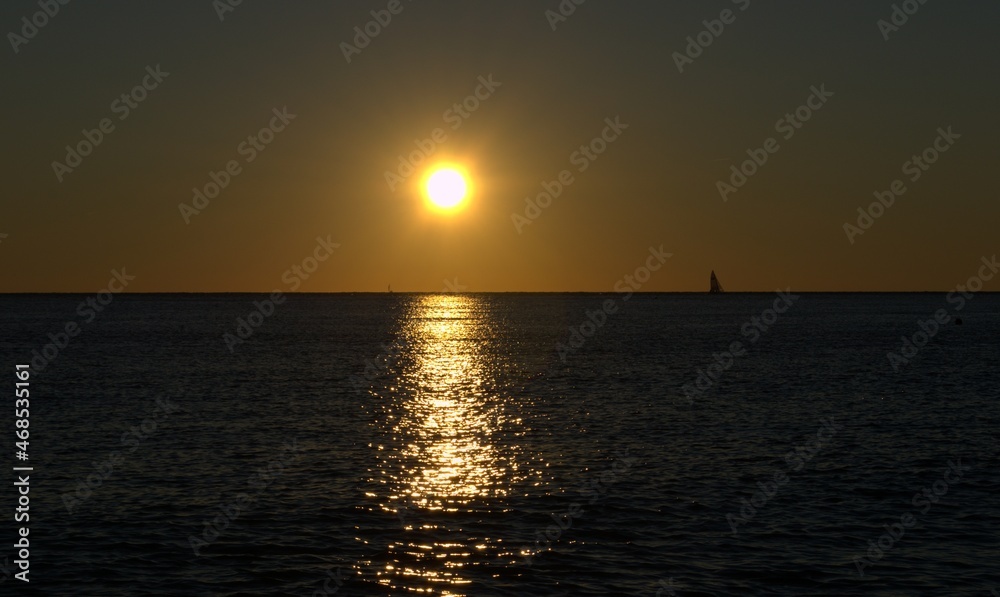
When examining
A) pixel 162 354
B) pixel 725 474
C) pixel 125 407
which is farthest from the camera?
pixel 162 354

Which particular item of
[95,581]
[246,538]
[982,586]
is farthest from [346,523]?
[982,586]

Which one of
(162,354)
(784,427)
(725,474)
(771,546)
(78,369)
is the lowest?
(771,546)

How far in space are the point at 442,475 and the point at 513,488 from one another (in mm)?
3727

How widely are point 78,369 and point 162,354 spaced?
22824mm

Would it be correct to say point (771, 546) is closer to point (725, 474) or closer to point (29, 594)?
point (725, 474)

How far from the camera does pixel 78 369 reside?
82.9 m

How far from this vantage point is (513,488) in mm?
34281

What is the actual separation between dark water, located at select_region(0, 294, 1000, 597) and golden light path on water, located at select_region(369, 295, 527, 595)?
0.49 ft

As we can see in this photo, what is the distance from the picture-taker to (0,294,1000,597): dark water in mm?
24656

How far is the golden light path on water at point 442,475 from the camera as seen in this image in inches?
1001

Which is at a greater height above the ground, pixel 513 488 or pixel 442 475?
pixel 442 475

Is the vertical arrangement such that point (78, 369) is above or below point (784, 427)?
above

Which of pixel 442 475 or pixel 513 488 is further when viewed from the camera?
pixel 442 475

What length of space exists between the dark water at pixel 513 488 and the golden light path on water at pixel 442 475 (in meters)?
0.15
